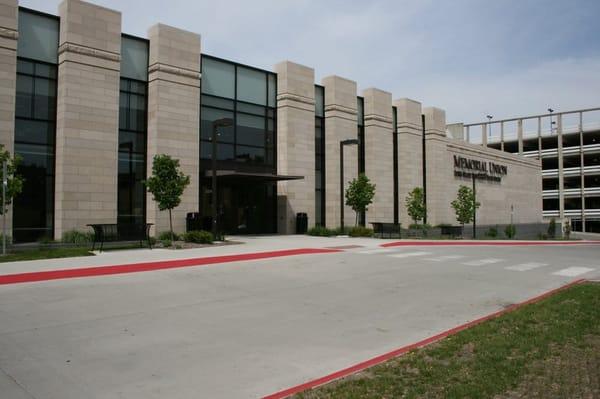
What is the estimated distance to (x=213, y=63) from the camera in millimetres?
26953

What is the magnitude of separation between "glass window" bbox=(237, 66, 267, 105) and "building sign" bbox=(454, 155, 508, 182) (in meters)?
22.6

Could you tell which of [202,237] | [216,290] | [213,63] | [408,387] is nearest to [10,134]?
[202,237]

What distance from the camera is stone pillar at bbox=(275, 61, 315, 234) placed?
29875 mm

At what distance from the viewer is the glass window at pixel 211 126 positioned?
86.2ft

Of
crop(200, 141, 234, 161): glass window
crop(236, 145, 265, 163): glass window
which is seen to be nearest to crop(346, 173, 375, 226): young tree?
crop(236, 145, 265, 163): glass window

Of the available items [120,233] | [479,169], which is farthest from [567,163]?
[120,233]

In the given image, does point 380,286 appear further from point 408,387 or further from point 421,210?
point 421,210

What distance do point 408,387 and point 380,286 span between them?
21.0 feet

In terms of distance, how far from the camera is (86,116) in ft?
70.8

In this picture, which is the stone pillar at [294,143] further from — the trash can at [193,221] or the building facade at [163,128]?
the trash can at [193,221]

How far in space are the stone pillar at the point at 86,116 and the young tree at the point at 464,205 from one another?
1094 inches

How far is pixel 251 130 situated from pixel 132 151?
25.0ft

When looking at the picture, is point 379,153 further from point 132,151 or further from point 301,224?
point 132,151

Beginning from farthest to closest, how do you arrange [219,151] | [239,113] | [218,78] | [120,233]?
1. [239,113]
2. [218,78]
3. [219,151]
4. [120,233]
